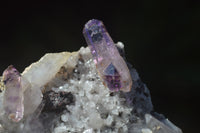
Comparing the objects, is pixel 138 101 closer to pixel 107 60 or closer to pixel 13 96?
pixel 107 60

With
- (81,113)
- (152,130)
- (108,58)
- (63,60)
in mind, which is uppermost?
(63,60)

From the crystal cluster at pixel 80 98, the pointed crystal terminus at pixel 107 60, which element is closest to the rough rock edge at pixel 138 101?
the crystal cluster at pixel 80 98

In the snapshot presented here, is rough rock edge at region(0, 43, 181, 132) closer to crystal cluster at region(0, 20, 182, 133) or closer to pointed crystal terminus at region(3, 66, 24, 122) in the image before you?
crystal cluster at region(0, 20, 182, 133)

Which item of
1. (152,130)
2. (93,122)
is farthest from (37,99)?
(152,130)

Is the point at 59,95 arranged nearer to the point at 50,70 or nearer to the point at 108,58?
the point at 50,70

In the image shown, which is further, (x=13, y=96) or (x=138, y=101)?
(x=138, y=101)

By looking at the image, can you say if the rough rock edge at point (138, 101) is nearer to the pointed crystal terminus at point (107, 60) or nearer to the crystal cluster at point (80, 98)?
the crystal cluster at point (80, 98)

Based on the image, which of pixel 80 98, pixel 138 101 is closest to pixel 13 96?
pixel 80 98
